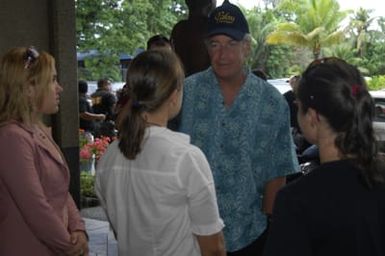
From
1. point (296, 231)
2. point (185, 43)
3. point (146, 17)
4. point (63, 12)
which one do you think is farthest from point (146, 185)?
point (146, 17)

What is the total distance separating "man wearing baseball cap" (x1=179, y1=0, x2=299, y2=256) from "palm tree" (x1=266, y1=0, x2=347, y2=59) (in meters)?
30.2

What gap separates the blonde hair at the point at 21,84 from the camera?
8.87 feet

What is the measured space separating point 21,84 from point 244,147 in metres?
1.06

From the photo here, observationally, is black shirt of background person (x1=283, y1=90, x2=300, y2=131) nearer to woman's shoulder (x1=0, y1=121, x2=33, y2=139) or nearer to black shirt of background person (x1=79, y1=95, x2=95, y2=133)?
woman's shoulder (x1=0, y1=121, x2=33, y2=139)

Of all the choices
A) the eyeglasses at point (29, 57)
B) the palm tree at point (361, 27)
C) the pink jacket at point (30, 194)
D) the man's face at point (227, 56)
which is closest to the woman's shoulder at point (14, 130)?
the pink jacket at point (30, 194)

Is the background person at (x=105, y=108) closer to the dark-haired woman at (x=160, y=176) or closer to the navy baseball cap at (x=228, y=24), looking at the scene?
the navy baseball cap at (x=228, y=24)

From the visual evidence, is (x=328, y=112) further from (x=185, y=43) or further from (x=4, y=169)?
→ (x=185, y=43)

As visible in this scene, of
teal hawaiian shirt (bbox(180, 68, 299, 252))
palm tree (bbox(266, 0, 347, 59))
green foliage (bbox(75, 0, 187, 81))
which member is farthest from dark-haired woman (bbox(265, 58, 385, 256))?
palm tree (bbox(266, 0, 347, 59))

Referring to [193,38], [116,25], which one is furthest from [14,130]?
[116,25]

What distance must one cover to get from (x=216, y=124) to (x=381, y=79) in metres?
25.6

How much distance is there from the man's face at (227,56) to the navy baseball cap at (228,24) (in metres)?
0.03

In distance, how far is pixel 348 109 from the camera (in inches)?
71.3

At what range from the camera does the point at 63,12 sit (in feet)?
21.4

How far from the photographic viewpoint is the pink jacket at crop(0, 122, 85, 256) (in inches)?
101
